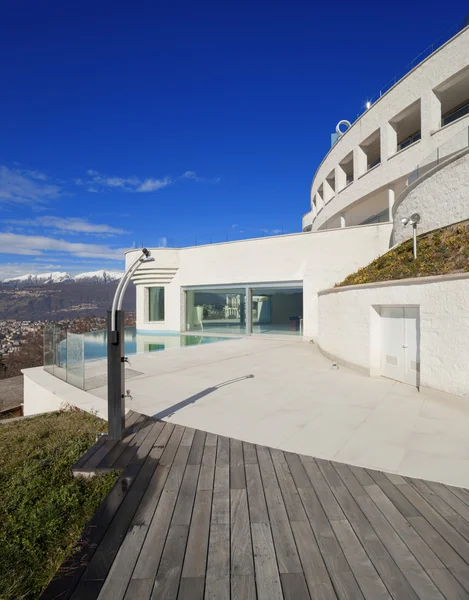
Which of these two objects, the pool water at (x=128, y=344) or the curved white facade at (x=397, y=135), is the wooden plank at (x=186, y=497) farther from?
the curved white facade at (x=397, y=135)

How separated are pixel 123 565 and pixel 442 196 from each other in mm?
10604

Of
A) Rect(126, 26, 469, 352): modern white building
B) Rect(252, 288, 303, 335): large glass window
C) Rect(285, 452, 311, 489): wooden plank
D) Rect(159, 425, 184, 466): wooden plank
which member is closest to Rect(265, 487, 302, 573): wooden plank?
Rect(285, 452, 311, 489): wooden plank

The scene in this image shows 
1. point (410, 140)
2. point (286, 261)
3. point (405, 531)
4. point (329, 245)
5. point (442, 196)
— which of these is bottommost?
point (405, 531)

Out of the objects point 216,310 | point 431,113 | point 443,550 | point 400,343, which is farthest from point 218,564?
point 216,310

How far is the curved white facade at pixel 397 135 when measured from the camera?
45.8ft

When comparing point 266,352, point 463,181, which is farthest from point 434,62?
point 266,352

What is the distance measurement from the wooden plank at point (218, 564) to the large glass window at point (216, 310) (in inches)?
639

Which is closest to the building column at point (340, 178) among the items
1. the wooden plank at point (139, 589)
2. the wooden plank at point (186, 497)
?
the wooden plank at point (186, 497)

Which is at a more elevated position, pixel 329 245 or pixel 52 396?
pixel 329 245

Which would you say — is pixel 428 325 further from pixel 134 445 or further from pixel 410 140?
pixel 410 140

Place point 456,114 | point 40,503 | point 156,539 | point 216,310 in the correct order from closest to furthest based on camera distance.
Result: point 156,539 → point 40,503 → point 456,114 → point 216,310

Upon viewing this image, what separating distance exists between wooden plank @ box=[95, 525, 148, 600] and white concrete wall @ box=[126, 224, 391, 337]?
14564 mm

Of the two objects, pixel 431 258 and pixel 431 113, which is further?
pixel 431 113

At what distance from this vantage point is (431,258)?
7.94 metres
